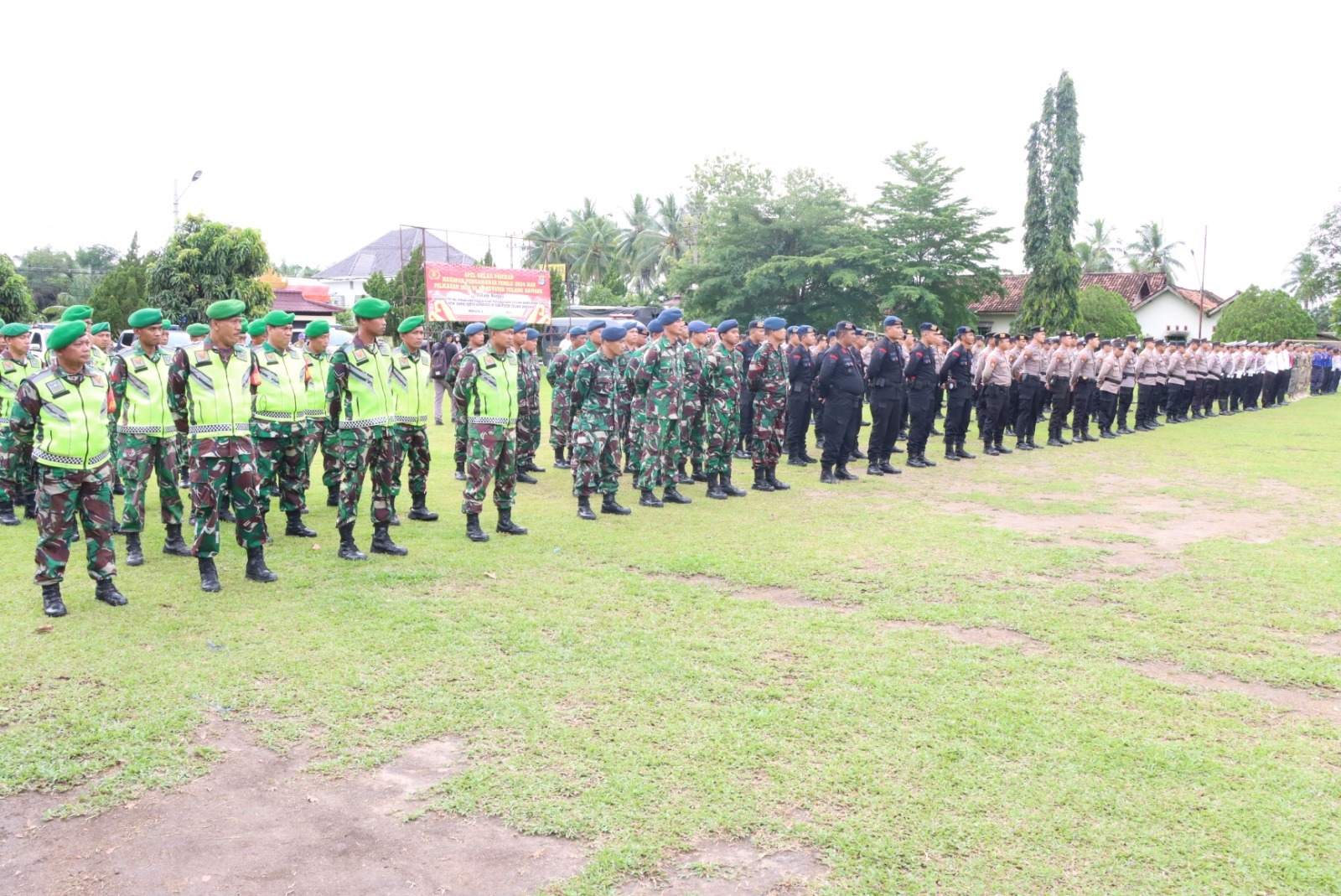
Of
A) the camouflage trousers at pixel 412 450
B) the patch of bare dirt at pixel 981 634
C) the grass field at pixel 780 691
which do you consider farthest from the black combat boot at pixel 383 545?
the patch of bare dirt at pixel 981 634

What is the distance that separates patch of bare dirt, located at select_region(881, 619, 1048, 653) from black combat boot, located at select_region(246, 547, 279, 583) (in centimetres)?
398

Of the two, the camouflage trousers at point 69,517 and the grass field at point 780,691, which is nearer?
the grass field at point 780,691

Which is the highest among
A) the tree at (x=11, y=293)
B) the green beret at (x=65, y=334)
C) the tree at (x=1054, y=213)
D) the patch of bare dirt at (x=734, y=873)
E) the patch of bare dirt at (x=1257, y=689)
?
the tree at (x=1054, y=213)

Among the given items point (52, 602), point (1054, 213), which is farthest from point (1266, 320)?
point (52, 602)

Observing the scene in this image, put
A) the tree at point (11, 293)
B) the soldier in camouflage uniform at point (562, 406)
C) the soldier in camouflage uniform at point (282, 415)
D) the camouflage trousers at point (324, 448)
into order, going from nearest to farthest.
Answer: the soldier in camouflage uniform at point (282, 415), the camouflage trousers at point (324, 448), the soldier in camouflage uniform at point (562, 406), the tree at point (11, 293)

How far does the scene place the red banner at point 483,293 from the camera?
101 ft

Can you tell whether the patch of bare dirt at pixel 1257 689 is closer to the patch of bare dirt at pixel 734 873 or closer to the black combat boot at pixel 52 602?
the patch of bare dirt at pixel 734 873

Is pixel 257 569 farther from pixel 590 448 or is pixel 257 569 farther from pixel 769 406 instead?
pixel 769 406

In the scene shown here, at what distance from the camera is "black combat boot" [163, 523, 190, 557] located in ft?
23.3

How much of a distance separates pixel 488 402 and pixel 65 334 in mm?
2794

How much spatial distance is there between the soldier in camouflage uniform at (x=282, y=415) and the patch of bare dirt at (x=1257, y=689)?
6.11 metres

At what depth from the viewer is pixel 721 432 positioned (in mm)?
10023

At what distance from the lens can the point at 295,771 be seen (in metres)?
3.73

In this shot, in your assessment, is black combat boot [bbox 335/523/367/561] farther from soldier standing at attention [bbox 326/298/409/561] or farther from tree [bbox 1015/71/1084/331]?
tree [bbox 1015/71/1084/331]
